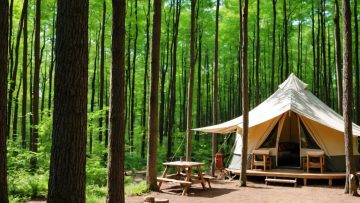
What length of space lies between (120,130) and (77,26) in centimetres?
281

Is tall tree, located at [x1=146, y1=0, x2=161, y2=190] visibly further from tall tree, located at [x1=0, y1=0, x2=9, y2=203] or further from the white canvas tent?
tall tree, located at [x1=0, y1=0, x2=9, y2=203]

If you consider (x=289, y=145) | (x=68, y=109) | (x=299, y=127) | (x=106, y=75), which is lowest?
(x=289, y=145)

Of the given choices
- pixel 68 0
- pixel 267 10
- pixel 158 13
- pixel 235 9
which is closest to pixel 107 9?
pixel 235 9

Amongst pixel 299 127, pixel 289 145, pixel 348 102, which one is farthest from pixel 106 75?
pixel 348 102

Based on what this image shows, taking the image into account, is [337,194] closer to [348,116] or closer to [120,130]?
[348,116]

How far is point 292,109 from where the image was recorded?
12.1 m

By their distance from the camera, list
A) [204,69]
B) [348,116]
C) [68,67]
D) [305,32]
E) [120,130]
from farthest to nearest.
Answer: [204,69] → [305,32] → [348,116] → [120,130] → [68,67]

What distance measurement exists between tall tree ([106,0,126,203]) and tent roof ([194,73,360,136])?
6906 millimetres

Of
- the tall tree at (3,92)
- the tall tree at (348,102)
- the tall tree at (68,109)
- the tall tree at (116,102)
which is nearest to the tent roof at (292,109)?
the tall tree at (348,102)

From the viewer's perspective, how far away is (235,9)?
68.3ft

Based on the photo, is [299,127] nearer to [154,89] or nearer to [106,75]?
[154,89]

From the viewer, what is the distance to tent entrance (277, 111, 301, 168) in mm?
13844

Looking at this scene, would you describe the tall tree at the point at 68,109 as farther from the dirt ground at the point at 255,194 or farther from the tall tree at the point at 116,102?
the dirt ground at the point at 255,194

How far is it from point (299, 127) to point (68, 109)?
10436mm
